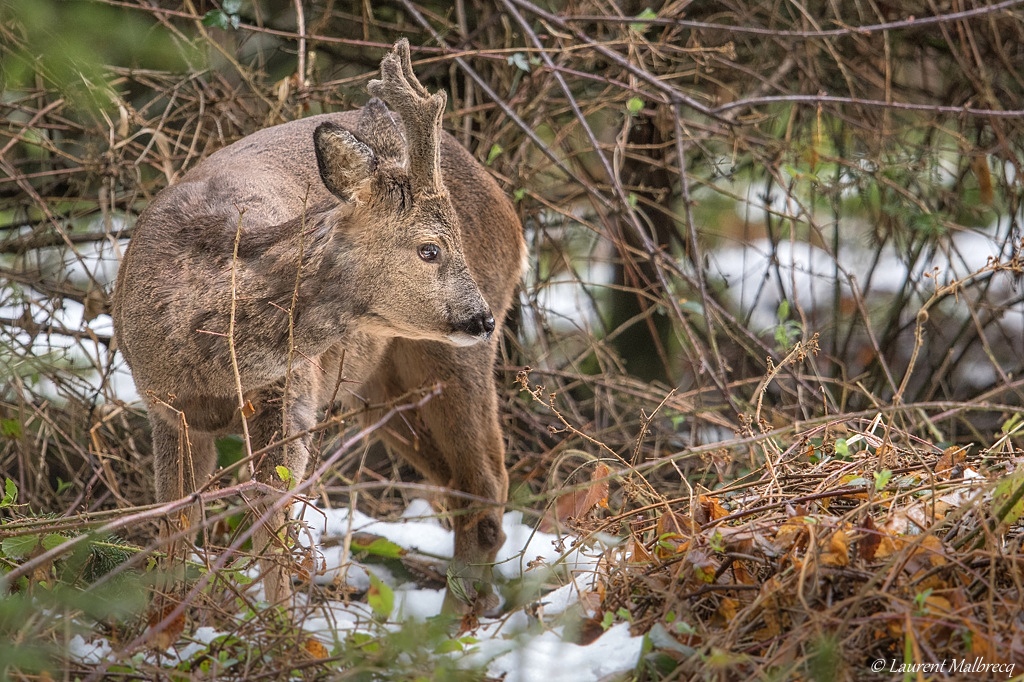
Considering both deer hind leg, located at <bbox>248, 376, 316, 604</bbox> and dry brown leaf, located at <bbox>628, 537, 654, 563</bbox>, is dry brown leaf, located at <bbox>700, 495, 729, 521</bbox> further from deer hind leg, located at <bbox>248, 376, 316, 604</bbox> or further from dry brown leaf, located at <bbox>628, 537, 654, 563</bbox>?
deer hind leg, located at <bbox>248, 376, 316, 604</bbox>

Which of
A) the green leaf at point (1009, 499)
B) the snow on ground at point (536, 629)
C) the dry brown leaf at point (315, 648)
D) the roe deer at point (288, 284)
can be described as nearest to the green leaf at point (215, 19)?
the roe deer at point (288, 284)

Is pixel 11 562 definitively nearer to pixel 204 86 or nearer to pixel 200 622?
pixel 200 622

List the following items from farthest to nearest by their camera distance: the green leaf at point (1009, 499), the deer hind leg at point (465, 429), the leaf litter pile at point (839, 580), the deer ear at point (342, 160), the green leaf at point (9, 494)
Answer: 1. the deer hind leg at point (465, 429)
2. the deer ear at point (342, 160)
3. the green leaf at point (9, 494)
4. the green leaf at point (1009, 499)
5. the leaf litter pile at point (839, 580)

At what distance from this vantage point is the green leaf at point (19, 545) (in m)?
2.92

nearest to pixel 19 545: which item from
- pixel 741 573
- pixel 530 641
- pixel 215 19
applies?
pixel 530 641

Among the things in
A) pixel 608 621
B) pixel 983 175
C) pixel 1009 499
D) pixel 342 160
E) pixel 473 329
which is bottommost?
pixel 608 621

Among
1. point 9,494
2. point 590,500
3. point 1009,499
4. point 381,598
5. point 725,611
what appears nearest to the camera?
point 381,598

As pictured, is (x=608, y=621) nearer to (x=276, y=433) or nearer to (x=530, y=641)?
(x=530, y=641)

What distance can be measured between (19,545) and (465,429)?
2.02 metres

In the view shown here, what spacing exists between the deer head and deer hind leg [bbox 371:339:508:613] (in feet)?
2.63

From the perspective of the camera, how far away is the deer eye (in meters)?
3.63

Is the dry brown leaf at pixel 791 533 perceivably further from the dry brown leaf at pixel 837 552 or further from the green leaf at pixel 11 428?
the green leaf at pixel 11 428

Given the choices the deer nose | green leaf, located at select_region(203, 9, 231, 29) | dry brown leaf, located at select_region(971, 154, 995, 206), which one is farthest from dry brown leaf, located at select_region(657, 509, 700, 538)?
dry brown leaf, located at select_region(971, 154, 995, 206)

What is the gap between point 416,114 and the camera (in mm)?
3523
